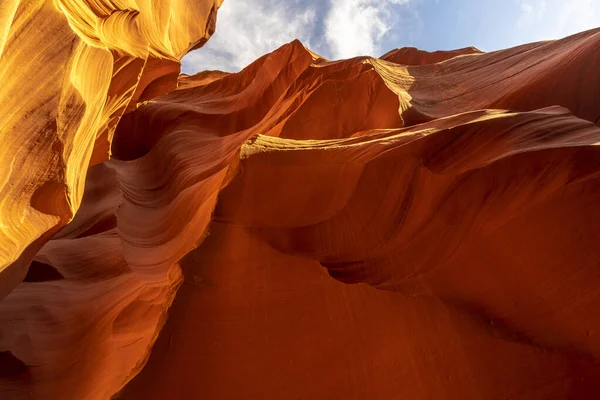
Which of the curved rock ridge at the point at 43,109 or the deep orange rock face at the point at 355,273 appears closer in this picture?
the curved rock ridge at the point at 43,109

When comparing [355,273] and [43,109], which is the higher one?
[43,109]

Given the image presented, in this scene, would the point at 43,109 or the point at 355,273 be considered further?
the point at 355,273

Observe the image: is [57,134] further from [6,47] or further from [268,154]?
[268,154]

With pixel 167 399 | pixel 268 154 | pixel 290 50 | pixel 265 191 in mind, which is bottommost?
pixel 167 399

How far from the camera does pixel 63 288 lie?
5152 mm

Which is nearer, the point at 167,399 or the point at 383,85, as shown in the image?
the point at 167,399

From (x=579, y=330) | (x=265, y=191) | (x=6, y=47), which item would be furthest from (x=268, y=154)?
(x=579, y=330)

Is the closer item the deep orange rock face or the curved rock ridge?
the curved rock ridge

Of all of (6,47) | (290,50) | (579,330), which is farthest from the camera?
(290,50)

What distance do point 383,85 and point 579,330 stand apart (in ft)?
15.2

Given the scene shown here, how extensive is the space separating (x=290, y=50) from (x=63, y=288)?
5998 mm

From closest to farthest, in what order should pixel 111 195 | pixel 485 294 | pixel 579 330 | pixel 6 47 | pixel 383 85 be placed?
pixel 6 47, pixel 579 330, pixel 485 294, pixel 383 85, pixel 111 195

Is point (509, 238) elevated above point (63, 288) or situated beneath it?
elevated above

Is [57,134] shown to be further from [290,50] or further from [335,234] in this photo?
[290,50]
